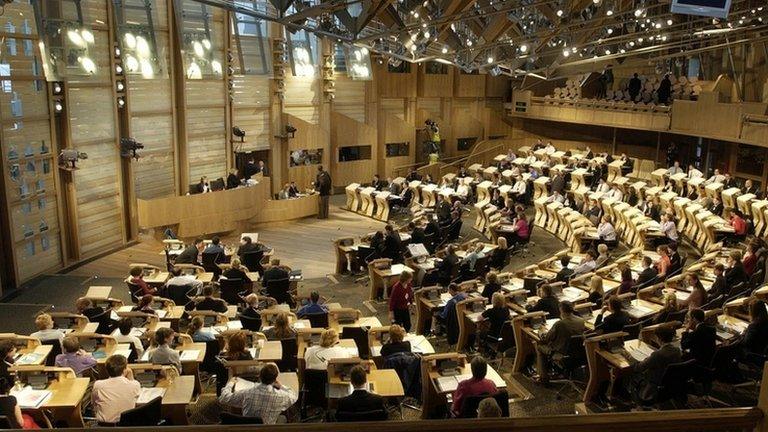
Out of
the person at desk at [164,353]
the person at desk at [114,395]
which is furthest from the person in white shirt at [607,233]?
the person at desk at [114,395]

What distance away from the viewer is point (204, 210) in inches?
698

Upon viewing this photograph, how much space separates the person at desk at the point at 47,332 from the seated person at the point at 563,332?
229 inches

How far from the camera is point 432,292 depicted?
36.1ft

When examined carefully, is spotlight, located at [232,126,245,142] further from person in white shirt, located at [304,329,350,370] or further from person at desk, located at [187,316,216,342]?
person in white shirt, located at [304,329,350,370]

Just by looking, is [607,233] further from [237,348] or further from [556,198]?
[237,348]

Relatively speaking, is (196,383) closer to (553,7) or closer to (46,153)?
(46,153)

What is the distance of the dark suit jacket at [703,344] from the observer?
7.71 m

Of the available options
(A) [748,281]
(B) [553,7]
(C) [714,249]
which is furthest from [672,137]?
(A) [748,281]

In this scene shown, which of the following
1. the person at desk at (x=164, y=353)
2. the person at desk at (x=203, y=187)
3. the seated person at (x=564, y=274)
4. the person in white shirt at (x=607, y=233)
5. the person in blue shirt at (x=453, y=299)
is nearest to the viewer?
the person at desk at (x=164, y=353)

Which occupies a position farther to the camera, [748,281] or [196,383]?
[748,281]

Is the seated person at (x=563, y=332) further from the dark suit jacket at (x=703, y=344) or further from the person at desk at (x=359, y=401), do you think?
the person at desk at (x=359, y=401)

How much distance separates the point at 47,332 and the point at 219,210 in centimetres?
987

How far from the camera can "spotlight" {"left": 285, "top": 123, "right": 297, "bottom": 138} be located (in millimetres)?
22484

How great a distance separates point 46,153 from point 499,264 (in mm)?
9670
